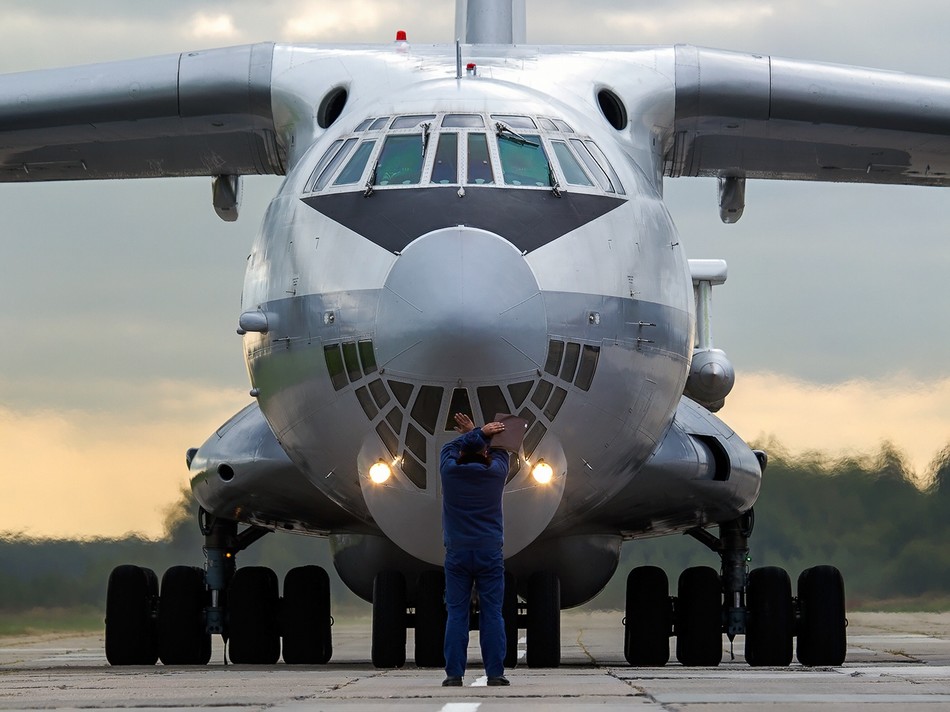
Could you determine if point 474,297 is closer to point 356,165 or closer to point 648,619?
point 356,165

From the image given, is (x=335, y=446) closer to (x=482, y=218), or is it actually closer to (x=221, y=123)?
(x=482, y=218)

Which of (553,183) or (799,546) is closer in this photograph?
(553,183)

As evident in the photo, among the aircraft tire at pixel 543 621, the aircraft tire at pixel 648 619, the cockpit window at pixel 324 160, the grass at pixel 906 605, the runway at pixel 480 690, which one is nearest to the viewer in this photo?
the runway at pixel 480 690

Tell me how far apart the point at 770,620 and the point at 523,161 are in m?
3.94

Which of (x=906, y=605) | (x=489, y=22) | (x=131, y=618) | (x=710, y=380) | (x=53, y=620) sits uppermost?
(x=489, y=22)

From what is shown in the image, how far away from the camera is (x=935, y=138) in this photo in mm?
11258

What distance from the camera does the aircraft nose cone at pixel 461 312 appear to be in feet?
24.2

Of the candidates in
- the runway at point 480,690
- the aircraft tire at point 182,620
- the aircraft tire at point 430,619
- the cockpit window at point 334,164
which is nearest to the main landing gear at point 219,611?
the aircraft tire at point 182,620

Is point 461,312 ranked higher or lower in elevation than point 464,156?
lower

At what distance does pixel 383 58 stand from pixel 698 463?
3072 millimetres

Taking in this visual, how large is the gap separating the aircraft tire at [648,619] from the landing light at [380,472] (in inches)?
128

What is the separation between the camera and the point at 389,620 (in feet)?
30.4

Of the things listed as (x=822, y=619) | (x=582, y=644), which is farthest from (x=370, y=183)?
(x=582, y=644)

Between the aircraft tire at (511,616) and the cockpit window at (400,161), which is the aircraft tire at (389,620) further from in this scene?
the cockpit window at (400,161)
